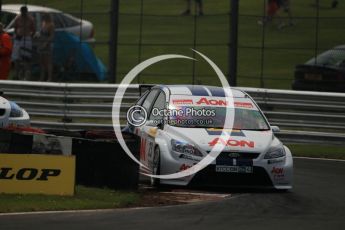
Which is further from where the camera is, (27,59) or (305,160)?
(27,59)

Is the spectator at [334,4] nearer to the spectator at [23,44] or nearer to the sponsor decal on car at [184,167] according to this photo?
the spectator at [23,44]

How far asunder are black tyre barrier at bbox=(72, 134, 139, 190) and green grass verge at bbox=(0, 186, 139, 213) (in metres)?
0.27

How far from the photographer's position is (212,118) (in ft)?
49.9

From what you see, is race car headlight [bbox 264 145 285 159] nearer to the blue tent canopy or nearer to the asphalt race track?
the asphalt race track

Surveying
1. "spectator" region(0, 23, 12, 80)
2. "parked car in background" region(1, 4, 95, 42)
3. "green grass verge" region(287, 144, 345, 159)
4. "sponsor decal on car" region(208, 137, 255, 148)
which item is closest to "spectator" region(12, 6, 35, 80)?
"parked car in background" region(1, 4, 95, 42)

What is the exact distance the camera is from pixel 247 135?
14.8 meters

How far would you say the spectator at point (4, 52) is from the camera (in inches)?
953

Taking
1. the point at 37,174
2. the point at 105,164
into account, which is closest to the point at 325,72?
the point at 105,164

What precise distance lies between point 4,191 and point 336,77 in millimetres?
14600

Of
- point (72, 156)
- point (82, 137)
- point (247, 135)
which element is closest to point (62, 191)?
point (72, 156)

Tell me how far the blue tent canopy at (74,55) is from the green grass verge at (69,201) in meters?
14.7

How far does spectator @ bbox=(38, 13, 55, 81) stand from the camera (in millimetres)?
27578

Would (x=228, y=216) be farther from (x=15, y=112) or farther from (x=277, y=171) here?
(x=15, y=112)

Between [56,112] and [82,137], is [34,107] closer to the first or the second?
[56,112]
